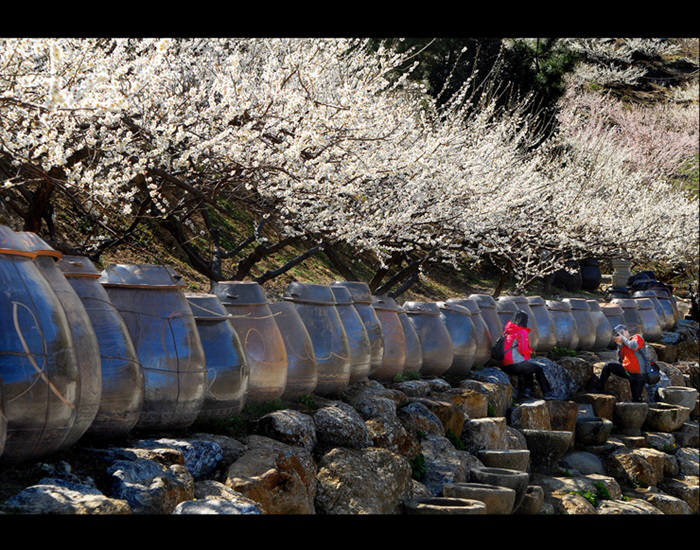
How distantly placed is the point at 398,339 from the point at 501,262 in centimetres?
1076

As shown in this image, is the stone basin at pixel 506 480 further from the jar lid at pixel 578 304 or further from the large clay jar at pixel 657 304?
the large clay jar at pixel 657 304

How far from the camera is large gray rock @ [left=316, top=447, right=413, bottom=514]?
5215mm

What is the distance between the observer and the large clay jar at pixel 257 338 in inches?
226

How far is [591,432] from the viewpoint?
10727mm

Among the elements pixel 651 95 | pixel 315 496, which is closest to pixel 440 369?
pixel 315 496

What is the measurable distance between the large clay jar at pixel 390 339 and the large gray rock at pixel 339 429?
191 centimetres

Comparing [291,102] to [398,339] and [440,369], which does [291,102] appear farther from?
[440,369]

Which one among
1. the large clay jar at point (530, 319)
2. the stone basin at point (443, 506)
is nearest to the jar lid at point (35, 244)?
the stone basin at point (443, 506)

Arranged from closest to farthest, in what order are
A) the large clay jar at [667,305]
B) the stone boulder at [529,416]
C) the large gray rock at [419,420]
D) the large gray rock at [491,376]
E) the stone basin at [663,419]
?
the large gray rock at [419,420] → the stone boulder at [529,416] → the large gray rock at [491,376] → the stone basin at [663,419] → the large clay jar at [667,305]

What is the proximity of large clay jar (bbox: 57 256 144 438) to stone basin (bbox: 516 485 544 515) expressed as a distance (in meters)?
3.94


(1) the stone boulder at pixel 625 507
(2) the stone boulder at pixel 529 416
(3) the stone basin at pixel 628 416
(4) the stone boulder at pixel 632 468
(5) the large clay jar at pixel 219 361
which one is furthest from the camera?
(3) the stone basin at pixel 628 416

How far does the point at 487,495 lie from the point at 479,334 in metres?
3.97

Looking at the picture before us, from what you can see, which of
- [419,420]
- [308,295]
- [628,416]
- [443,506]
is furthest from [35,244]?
[628,416]

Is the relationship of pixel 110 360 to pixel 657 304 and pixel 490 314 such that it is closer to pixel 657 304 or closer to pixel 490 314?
pixel 490 314
